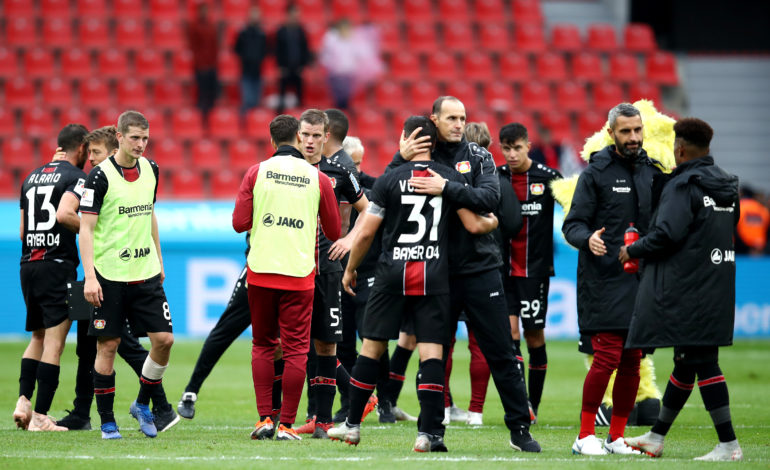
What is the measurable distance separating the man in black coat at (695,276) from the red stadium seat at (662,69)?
1634 centimetres

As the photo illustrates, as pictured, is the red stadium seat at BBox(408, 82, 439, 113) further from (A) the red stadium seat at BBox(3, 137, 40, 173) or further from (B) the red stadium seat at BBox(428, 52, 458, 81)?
(A) the red stadium seat at BBox(3, 137, 40, 173)

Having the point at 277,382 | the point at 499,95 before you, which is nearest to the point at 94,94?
the point at 499,95

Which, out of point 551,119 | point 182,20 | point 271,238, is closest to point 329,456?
point 271,238

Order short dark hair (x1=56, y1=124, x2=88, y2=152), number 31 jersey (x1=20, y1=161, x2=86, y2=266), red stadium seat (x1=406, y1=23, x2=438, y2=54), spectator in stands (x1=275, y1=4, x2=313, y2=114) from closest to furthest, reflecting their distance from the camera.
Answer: number 31 jersey (x1=20, y1=161, x2=86, y2=266)
short dark hair (x1=56, y1=124, x2=88, y2=152)
spectator in stands (x1=275, y1=4, x2=313, y2=114)
red stadium seat (x1=406, y1=23, x2=438, y2=54)

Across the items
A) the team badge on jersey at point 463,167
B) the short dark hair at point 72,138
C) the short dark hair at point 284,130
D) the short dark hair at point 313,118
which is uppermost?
the short dark hair at point 313,118

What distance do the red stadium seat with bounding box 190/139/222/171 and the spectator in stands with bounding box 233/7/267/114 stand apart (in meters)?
1.26

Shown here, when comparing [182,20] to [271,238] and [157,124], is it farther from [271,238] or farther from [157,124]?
[271,238]

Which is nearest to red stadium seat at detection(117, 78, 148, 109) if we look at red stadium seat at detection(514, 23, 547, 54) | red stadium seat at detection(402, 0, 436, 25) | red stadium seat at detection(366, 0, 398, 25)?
red stadium seat at detection(366, 0, 398, 25)

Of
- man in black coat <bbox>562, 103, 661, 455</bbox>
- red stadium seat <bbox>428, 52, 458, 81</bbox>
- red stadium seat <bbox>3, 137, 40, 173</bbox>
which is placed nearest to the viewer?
man in black coat <bbox>562, 103, 661, 455</bbox>

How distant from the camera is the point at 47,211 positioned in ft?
27.2

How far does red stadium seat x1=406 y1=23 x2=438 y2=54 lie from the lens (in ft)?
72.3

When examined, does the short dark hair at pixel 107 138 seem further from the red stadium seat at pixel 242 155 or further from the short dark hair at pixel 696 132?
the red stadium seat at pixel 242 155

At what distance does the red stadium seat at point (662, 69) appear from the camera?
22297 millimetres

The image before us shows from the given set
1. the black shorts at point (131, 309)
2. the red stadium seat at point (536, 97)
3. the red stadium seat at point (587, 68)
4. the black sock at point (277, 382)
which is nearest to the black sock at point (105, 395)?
the black shorts at point (131, 309)
